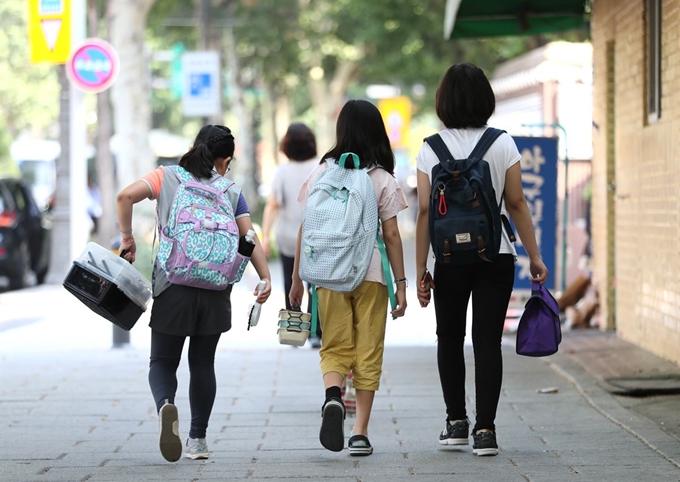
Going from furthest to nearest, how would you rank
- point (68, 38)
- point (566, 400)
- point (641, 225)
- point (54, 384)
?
point (68, 38)
point (641, 225)
point (54, 384)
point (566, 400)

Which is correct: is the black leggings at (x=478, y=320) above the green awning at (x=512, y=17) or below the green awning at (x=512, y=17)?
below

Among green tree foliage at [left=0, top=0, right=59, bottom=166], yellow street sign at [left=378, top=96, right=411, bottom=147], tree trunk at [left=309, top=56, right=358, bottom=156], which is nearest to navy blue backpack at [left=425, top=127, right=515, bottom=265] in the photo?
yellow street sign at [left=378, top=96, right=411, bottom=147]

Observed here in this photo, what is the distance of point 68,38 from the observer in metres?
15.6

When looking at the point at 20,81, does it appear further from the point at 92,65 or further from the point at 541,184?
the point at 541,184

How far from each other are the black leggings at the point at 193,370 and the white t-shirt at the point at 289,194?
11.9ft

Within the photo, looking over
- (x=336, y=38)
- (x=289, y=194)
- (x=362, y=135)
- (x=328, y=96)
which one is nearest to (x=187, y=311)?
(x=362, y=135)

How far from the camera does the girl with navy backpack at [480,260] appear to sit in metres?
5.86

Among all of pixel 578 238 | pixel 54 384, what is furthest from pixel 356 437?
pixel 578 238

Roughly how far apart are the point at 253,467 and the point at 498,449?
120 centimetres

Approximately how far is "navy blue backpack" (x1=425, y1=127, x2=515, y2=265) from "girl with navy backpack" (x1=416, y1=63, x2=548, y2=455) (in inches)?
3.2

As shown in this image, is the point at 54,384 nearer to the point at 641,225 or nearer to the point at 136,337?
the point at 136,337

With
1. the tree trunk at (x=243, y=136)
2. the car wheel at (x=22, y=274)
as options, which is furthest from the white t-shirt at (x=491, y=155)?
the tree trunk at (x=243, y=136)

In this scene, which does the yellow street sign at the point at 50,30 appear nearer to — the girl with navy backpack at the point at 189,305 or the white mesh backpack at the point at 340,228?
the girl with navy backpack at the point at 189,305

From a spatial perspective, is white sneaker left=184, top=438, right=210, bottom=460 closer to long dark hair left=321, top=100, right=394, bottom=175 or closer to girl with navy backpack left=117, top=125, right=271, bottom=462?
girl with navy backpack left=117, top=125, right=271, bottom=462
